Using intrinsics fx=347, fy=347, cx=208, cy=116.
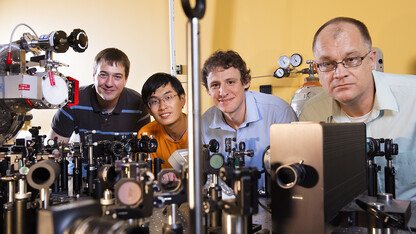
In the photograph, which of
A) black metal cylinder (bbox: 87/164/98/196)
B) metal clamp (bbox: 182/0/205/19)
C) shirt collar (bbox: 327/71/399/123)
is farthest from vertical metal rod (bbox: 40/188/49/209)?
shirt collar (bbox: 327/71/399/123)

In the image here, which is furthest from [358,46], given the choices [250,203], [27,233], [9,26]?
[9,26]

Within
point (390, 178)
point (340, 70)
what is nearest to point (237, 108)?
point (340, 70)

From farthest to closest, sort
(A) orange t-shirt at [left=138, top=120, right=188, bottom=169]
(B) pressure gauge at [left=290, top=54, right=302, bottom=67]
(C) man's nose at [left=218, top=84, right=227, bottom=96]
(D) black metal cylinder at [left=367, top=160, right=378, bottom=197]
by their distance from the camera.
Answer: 1. (B) pressure gauge at [left=290, top=54, right=302, bottom=67]
2. (A) orange t-shirt at [left=138, top=120, right=188, bottom=169]
3. (C) man's nose at [left=218, top=84, right=227, bottom=96]
4. (D) black metal cylinder at [left=367, top=160, right=378, bottom=197]

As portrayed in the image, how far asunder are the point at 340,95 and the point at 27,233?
1344 mm

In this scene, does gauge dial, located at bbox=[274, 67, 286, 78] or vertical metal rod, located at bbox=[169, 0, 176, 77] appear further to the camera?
vertical metal rod, located at bbox=[169, 0, 176, 77]

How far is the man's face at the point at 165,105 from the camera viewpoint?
210 centimetres

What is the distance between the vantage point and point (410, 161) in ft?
5.16

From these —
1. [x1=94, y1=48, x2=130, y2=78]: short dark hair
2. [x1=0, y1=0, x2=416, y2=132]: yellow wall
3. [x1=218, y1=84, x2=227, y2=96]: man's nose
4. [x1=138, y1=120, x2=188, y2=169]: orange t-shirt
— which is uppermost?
[x1=0, y1=0, x2=416, y2=132]: yellow wall

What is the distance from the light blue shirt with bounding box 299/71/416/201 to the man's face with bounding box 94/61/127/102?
170cm

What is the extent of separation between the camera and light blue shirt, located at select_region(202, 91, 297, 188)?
203cm

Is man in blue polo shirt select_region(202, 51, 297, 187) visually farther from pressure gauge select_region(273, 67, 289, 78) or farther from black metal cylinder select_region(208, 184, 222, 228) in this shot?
black metal cylinder select_region(208, 184, 222, 228)

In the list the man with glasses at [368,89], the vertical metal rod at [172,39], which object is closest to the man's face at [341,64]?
the man with glasses at [368,89]

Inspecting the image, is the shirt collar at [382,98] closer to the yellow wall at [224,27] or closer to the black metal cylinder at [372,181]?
the black metal cylinder at [372,181]

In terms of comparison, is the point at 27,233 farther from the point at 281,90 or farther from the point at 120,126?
the point at 281,90
